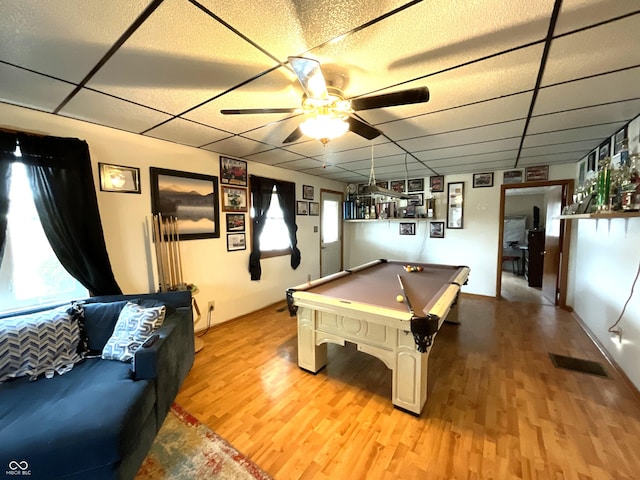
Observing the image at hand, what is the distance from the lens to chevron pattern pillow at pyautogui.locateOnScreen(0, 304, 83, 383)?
5.49ft

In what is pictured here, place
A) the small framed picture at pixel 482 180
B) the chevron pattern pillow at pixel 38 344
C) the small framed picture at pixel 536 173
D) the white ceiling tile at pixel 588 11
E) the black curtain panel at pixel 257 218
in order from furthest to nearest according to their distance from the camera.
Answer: the small framed picture at pixel 482 180 < the small framed picture at pixel 536 173 < the black curtain panel at pixel 257 218 < the chevron pattern pillow at pixel 38 344 < the white ceiling tile at pixel 588 11

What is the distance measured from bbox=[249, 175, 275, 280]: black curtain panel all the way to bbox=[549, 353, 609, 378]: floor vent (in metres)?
3.66

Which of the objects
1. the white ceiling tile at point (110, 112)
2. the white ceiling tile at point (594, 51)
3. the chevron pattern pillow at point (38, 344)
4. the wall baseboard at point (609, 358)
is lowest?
the wall baseboard at point (609, 358)

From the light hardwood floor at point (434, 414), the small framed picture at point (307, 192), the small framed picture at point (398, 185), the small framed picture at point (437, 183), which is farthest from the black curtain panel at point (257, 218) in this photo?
the small framed picture at point (437, 183)

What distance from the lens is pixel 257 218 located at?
3.96 meters

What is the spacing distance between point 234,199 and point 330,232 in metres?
2.58

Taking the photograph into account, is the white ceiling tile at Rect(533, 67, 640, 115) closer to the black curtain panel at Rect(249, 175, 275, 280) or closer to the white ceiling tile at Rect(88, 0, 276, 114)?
the white ceiling tile at Rect(88, 0, 276, 114)

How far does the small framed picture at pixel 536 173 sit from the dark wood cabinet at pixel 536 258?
226 cm

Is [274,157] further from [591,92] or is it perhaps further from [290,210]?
[591,92]

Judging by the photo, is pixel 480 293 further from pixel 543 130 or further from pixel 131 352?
pixel 131 352

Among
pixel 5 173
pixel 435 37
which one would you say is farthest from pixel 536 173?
pixel 5 173

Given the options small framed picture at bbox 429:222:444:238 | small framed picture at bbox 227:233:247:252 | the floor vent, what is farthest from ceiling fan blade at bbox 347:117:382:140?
small framed picture at bbox 429:222:444:238

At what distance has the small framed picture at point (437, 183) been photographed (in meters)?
4.96

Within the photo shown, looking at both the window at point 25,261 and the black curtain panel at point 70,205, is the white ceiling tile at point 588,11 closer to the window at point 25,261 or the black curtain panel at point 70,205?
the black curtain panel at point 70,205
